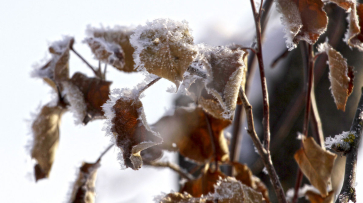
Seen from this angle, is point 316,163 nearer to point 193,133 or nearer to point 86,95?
point 193,133

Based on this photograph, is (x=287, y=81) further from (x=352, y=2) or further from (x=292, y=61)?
(x=352, y=2)

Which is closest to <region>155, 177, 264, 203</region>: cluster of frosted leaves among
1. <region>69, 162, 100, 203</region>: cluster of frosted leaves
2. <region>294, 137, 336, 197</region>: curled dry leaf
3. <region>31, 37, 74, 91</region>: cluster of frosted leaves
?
<region>294, 137, 336, 197</region>: curled dry leaf

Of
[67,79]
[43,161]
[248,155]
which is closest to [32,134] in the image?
[43,161]

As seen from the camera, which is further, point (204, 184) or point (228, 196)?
point (204, 184)

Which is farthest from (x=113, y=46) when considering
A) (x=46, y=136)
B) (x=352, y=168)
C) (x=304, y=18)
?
(x=352, y=168)

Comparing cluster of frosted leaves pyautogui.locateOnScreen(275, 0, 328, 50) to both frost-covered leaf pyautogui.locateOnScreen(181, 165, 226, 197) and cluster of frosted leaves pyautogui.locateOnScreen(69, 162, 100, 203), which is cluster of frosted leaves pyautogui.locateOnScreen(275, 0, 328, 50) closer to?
frost-covered leaf pyautogui.locateOnScreen(181, 165, 226, 197)

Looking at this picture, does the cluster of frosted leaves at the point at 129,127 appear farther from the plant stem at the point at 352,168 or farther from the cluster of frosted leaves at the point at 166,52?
the plant stem at the point at 352,168
